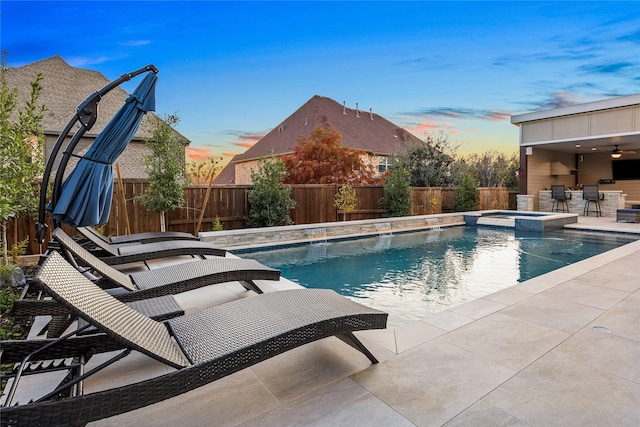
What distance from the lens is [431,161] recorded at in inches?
662

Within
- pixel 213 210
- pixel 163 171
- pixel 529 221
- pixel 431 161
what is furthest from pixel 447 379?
pixel 431 161

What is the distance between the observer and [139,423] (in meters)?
1.92

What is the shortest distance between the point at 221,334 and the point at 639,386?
2.54 meters

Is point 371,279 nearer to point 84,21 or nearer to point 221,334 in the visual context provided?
point 221,334

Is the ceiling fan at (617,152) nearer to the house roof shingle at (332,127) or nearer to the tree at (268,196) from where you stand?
the house roof shingle at (332,127)

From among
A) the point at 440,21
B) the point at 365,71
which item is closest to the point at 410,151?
the point at 365,71

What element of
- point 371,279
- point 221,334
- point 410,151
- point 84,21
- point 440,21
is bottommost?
point 371,279

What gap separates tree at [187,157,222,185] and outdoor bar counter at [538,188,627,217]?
47.2 feet

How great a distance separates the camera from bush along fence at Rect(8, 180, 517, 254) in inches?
326

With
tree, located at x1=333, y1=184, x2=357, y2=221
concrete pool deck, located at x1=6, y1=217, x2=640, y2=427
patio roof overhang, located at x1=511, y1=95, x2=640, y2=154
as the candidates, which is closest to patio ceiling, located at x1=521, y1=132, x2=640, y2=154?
patio roof overhang, located at x1=511, y1=95, x2=640, y2=154

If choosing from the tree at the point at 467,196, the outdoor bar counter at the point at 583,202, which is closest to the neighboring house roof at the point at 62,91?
the tree at the point at 467,196

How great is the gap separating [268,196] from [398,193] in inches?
199

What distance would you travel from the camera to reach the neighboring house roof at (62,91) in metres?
12.7

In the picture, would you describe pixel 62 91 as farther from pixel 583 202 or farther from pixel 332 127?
pixel 583 202
